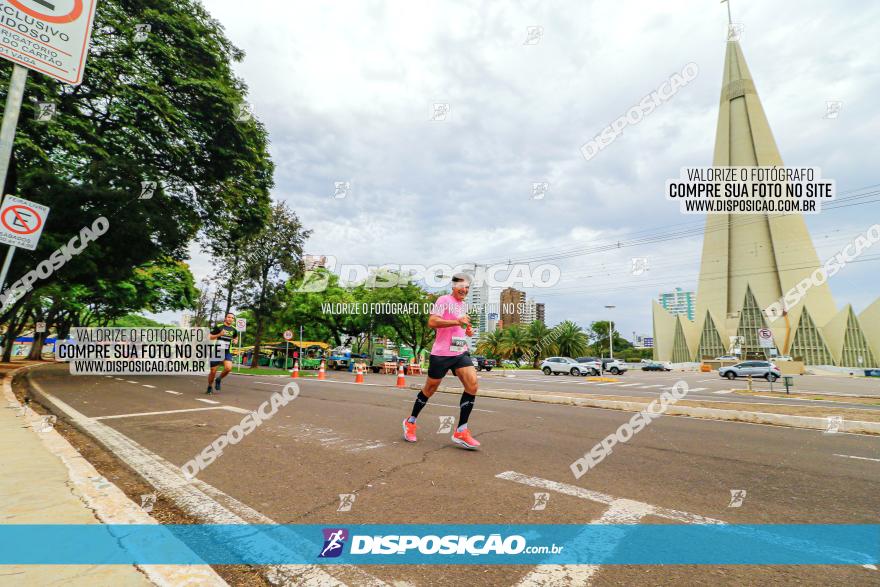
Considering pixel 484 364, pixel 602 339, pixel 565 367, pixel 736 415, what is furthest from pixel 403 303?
pixel 602 339

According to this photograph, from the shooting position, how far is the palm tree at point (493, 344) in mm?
58625

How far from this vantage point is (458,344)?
4977 mm

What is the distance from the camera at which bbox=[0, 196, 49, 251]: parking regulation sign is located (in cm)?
527

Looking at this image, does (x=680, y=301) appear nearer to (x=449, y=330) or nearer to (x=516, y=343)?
(x=516, y=343)

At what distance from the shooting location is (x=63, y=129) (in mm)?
11398

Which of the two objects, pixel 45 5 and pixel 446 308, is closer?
pixel 45 5

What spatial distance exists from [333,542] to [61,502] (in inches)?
81.4

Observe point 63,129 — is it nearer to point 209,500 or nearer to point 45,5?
point 45,5

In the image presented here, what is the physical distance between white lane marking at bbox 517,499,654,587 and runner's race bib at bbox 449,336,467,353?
2.37 m

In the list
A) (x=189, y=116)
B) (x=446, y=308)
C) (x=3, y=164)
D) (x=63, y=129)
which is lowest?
(x=446, y=308)

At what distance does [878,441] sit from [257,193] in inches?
767

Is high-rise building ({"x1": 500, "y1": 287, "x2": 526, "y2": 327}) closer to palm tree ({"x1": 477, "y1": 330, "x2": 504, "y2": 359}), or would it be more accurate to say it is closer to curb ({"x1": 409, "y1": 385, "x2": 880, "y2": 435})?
palm tree ({"x1": 477, "y1": 330, "x2": 504, "y2": 359})

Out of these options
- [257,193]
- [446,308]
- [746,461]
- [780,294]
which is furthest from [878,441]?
[780,294]

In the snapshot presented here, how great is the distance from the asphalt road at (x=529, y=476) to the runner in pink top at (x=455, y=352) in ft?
0.88
